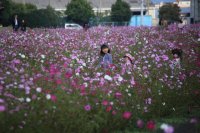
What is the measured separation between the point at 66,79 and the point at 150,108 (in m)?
2.06

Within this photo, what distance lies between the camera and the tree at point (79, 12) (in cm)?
6988

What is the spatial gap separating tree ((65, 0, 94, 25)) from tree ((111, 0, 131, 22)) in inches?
160

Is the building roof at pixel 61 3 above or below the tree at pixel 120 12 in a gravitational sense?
above

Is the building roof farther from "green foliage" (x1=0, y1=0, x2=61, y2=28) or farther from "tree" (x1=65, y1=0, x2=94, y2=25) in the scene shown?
"green foliage" (x1=0, y1=0, x2=61, y2=28)

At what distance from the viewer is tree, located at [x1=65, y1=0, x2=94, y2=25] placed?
6988 cm

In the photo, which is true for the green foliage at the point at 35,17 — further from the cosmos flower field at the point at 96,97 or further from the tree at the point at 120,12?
the cosmos flower field at the point at 96,97

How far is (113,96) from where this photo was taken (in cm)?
758

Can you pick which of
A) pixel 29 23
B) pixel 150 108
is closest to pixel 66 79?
pixel 150 108

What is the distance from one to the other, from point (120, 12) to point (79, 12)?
6.38m

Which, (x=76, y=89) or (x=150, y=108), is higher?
(x=76, y=89)

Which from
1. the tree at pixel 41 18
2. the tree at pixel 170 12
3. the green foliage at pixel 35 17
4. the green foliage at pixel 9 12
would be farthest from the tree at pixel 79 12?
the tree at pixel 170 12

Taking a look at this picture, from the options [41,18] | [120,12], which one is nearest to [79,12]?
[120,12]

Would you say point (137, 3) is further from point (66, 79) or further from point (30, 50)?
point (66, 79)

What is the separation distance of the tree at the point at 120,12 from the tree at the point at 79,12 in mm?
4071
